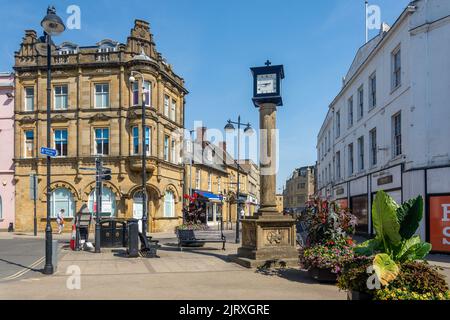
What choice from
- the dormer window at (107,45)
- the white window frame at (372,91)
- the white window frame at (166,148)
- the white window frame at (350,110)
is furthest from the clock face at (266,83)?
the dormer window at (107,45)

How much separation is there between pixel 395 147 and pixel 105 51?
21.0 m

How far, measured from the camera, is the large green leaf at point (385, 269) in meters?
5.30

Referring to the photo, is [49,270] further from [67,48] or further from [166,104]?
[67,48]

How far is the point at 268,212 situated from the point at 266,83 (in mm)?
3974

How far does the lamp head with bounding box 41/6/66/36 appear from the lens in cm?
1041

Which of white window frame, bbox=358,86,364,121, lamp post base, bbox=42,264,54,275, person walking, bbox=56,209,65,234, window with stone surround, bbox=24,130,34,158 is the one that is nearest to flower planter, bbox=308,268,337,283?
lamp post base, bbox=42,264,54,275

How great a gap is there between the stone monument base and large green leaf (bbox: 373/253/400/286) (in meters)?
6.13

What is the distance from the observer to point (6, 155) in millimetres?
30750

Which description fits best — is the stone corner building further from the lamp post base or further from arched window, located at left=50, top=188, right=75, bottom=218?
the lamp post base

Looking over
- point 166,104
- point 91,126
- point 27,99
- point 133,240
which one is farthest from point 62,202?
point 133,240

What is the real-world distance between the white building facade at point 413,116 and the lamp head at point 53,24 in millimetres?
13225

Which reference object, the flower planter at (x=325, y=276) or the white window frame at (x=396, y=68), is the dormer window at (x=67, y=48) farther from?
the flower planter at (x=325, y=276)

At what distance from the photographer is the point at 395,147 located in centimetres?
1892
